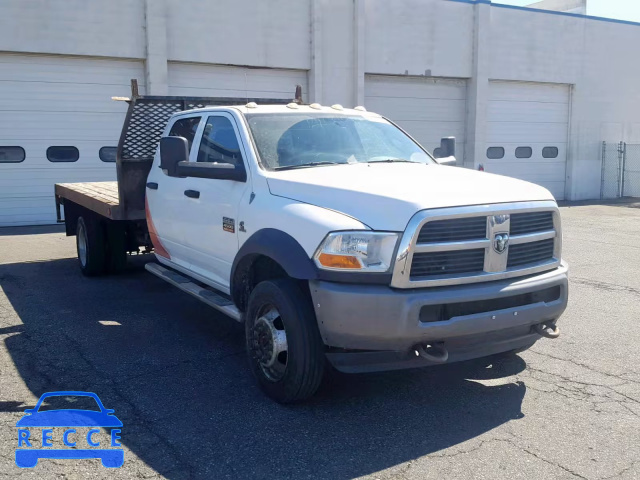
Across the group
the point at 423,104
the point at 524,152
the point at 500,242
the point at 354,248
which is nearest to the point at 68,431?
the point at 354,248

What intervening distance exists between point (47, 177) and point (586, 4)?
58.9 ft

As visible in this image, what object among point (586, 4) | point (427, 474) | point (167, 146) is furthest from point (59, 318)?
point (586, 4)

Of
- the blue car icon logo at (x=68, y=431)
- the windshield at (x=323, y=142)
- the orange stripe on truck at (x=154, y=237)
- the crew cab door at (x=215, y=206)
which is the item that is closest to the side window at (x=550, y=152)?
the windshield at (x=323, y=142)

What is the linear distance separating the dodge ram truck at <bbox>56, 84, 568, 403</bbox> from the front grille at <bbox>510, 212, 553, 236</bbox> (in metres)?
0.01

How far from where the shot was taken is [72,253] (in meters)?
11.0

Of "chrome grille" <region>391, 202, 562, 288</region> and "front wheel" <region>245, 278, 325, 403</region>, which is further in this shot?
"front wheel" <region>245, 278, 325, 403</region>

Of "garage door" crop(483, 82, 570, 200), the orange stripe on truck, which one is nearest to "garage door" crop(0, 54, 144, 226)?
the orange stripe on truck

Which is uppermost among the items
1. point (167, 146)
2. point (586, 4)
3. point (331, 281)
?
point (586, 4)

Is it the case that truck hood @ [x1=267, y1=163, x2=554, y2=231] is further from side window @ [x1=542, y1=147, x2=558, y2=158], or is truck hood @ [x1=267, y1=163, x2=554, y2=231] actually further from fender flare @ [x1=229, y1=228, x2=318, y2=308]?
side window @ [x1=542, y1=147, x2=558, y2=158]

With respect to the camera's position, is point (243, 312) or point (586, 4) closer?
point (243, 312)

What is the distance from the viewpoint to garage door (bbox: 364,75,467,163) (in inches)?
714

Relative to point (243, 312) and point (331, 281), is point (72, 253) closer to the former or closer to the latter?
point (243, 312)

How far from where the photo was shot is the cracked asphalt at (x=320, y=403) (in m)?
3.72

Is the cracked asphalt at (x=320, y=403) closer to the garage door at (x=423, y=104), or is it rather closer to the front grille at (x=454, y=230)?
the front grille at (x=454, y=230)
